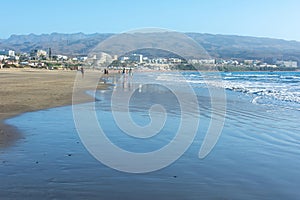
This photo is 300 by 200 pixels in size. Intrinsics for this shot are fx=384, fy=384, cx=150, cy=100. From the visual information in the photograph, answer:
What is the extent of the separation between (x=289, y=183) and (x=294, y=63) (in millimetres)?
158656

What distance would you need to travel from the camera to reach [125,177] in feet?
16.6

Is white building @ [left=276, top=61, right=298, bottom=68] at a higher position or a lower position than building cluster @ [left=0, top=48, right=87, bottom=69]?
higher

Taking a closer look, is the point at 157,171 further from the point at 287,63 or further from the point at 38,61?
the point at 287,63

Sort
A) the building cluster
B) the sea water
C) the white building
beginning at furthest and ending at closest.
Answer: the white building
the building cluster
the sea water

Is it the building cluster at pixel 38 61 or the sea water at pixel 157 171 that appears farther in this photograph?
the building cluster at pixel 38 61

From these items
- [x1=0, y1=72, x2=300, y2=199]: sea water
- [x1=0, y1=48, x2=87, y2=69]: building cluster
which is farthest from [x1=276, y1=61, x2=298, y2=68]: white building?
[x1=0, y1=72, x2=300, y2=199]: sea water

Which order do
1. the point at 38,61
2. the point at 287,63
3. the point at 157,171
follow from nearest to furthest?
1. the point at 157,171
2. the point at 38,61
3. the point at 287,63

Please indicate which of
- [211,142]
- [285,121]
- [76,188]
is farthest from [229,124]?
[76,188]

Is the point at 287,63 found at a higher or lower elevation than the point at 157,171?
higher

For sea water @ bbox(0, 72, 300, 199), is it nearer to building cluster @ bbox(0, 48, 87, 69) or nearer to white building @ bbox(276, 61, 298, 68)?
building cluster @ bbox(0, 48, 87, 69)

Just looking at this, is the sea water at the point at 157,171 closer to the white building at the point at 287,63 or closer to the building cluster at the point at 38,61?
the building cluster at the point at 38,61

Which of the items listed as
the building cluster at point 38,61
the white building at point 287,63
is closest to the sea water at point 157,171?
the building cluster at point 38,61

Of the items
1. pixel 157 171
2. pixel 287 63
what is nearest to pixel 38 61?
pixel 287 63

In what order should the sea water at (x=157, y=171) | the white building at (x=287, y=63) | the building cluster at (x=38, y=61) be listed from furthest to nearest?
the white building at (x=287, y=63), the building cluster at (x=38, y=61), the sea water at (x=157, y=171)
